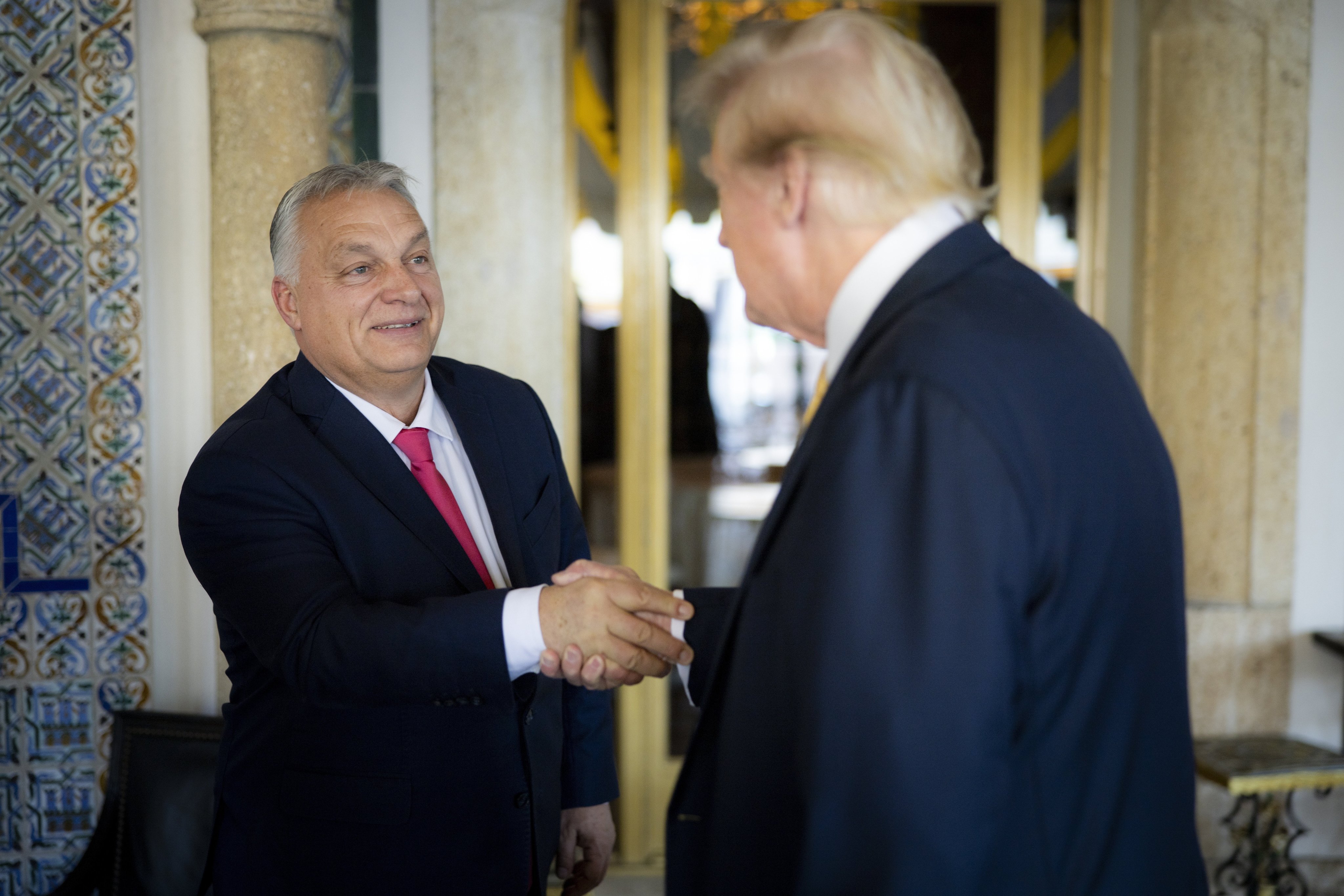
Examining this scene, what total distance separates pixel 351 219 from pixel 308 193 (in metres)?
0.09

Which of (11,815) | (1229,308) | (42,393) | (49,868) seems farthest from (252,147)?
(1229,308)

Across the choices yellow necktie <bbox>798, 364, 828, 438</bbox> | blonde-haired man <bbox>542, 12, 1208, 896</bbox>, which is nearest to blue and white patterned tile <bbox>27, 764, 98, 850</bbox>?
blonde-haired man <bbox>542, 12, 1208, 896</bbox>

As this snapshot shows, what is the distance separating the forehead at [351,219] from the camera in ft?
5.90

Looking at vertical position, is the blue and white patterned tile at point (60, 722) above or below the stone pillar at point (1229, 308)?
below

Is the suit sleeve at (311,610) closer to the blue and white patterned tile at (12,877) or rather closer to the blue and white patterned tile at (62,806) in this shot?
the blue and white patterned tile at (62,806)

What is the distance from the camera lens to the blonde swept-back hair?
1.09 m

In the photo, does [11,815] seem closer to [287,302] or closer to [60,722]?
[60,722]

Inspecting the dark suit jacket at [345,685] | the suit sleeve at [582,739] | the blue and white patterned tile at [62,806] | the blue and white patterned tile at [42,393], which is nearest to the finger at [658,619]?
the dark suit jacket at [345,685]

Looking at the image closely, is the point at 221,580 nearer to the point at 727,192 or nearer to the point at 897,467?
the point at 727,192

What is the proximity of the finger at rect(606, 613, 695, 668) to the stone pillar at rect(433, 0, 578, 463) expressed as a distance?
5.62 ft

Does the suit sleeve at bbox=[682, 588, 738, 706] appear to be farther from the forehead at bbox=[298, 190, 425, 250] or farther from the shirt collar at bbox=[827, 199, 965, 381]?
the forehead at bbox=[298, 190, 425, 250]

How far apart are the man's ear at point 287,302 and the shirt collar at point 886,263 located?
1.08m

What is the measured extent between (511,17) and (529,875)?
2.42 metres

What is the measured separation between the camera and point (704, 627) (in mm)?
1661
